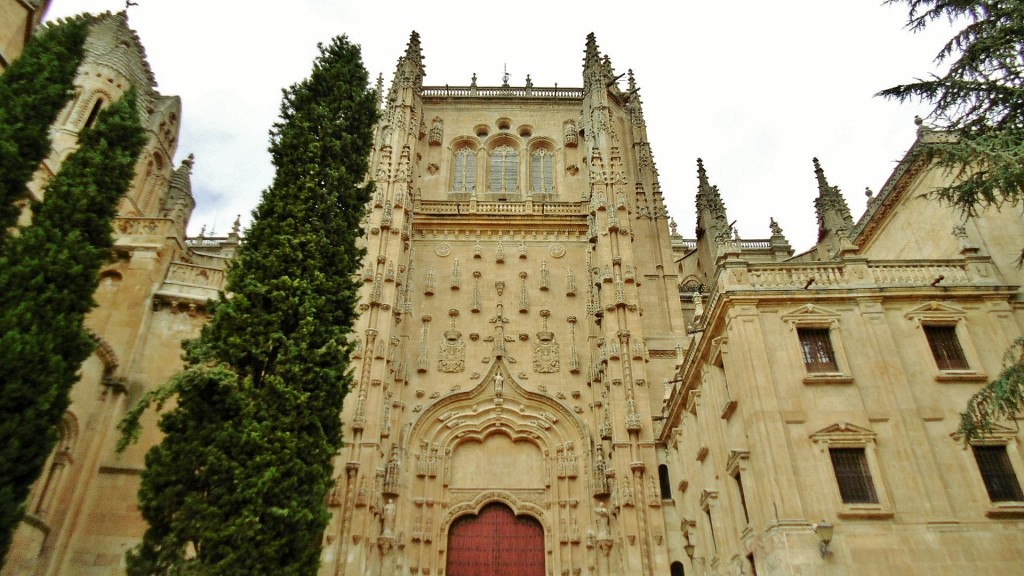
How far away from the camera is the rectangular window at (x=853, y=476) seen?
13.5 meters

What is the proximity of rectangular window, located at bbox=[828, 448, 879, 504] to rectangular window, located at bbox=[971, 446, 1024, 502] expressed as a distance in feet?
7.52

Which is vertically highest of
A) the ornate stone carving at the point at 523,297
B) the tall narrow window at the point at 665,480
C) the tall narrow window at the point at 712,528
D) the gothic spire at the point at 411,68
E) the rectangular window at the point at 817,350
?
the gothic spire at the point at 411,68

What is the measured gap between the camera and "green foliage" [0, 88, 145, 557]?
1064 centimetres

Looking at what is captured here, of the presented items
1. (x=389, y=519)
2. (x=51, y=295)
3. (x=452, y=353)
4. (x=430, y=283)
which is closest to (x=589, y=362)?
(x=452, y=353)

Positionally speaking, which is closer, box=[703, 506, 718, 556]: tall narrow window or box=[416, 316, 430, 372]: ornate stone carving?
box=[703, 506, 718, 556]: tall narrow window

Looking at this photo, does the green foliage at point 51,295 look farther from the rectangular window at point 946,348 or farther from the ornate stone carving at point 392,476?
the rectangular window at point 946,348

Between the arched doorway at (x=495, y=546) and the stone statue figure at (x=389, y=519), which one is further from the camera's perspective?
the arched doorway at (x=495, y=546)

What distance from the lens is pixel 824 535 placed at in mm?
12422

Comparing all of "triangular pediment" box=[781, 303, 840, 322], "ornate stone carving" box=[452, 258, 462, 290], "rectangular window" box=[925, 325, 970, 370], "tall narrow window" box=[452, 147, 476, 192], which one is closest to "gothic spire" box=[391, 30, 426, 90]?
"tall narrow window" box=[452, 147, 476, 192]

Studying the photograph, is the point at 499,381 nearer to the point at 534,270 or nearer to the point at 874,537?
the point at 534,270

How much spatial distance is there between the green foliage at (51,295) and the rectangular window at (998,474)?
57.0 ft

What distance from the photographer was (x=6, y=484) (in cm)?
1044

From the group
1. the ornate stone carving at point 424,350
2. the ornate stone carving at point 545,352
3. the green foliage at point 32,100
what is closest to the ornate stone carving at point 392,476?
the ornate stone carving at point 424,350

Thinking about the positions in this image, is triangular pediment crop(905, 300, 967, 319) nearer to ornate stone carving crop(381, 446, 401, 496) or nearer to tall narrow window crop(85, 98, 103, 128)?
ornate stone carving crop(381, 446, 401, 496)
